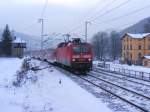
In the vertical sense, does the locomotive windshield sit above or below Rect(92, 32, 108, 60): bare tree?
below

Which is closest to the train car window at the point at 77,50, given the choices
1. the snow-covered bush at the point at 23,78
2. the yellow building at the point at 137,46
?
the snow-covered bush at the point at 23,78

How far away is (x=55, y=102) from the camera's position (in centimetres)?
1481

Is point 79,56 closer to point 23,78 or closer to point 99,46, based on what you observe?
point 23,78

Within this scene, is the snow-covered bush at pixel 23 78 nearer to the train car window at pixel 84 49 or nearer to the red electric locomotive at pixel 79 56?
the red electric locomotive at pixel 79 56

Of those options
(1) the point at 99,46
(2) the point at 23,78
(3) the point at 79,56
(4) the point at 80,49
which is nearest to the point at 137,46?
(1) the point at 99,46

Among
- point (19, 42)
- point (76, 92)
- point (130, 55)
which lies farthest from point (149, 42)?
point (76, 92)

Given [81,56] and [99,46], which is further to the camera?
[99,46]

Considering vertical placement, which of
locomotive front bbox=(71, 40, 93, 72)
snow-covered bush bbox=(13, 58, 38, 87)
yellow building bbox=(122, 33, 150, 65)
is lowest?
snow-covered bush bbox=(13, 58, 38, 87)

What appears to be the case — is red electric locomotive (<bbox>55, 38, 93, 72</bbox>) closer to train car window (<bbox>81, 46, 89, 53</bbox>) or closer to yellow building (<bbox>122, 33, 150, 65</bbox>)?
train car window (<bbox>81, 46, 89, 53</bbox>)

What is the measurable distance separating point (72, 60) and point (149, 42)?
69.0m

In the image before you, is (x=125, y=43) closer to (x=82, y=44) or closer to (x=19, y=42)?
(x=19, y=42)

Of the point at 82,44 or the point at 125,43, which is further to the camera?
the point at 125,43

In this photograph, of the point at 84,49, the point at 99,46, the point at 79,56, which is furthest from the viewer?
the point at 99,46

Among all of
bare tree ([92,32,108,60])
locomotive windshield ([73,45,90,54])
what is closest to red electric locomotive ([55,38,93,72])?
locomotive windshield ([73,45,90,54])
